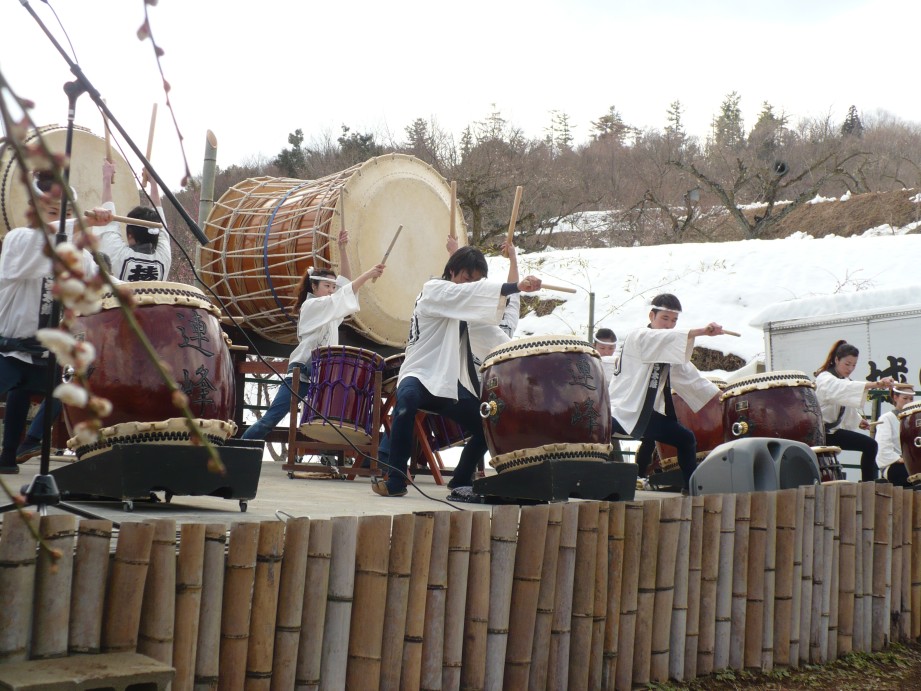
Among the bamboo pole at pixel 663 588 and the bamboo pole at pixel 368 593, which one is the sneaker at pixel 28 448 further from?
the bamboo pole at pixel 663 588

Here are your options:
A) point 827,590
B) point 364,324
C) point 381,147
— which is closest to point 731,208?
point 381,147

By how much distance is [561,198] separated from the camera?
79.8 feet

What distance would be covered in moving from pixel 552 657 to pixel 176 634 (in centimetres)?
124

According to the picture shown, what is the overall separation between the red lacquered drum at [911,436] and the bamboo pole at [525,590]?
13.9 ft

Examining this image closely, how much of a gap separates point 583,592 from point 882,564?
6.55 ft

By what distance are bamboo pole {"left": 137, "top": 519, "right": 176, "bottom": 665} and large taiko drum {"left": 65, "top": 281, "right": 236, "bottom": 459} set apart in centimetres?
96

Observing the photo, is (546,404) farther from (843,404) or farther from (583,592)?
(843,404)

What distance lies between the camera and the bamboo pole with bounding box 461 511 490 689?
279cm

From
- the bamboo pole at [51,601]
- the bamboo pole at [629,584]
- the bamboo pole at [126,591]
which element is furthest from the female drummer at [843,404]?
the bamboo pole at [51,601]

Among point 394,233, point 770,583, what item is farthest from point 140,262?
point 770,583

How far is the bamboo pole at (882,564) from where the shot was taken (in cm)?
438

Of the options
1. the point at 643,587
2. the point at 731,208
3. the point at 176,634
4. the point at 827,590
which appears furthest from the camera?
the point at 731,208

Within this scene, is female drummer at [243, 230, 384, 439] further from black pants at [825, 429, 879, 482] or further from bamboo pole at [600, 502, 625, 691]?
black pants at [825, 429, 879, 482]

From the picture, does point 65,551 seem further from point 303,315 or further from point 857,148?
point 857,148
